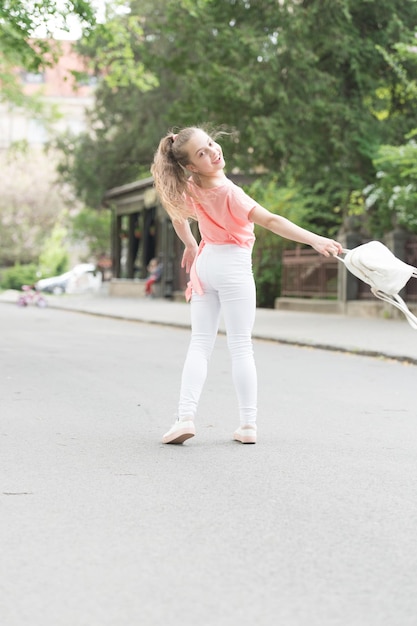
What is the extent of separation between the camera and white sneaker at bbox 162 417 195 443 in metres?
6.50

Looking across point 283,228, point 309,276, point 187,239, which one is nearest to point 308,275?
point 309,276

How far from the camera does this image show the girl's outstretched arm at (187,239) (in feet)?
21.5

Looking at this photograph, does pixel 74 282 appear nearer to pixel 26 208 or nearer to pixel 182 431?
pixel 26 208

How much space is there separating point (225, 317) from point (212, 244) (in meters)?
0.43

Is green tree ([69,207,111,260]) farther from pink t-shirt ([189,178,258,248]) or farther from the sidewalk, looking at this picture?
pink t-shirt ([189,178,258,248])

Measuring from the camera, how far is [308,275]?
27.0 m

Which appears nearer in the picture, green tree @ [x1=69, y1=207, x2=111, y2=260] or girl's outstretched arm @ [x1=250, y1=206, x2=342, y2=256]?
girl's outstretched arm @ [x1=250, y1=206, x2=342, y2=256]

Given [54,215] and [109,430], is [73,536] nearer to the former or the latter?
[109,430]

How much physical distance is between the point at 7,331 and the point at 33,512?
1454 centimetres

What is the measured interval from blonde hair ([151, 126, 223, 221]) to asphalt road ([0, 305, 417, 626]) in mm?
1419

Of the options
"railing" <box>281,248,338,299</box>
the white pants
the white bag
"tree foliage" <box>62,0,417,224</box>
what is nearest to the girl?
the white pants

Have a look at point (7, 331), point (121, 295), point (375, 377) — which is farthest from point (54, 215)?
point (375, 377)

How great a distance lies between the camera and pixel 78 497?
16.5ft

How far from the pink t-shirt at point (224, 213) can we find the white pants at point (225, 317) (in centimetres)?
7
